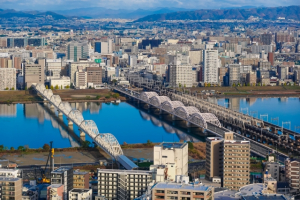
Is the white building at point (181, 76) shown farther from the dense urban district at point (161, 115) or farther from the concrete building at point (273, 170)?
the concrete building at point (273, 170)

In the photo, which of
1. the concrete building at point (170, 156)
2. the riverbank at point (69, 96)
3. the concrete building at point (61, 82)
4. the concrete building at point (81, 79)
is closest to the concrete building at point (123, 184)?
the concrete building at point (170, 156)

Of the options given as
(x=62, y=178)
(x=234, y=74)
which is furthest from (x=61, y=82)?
(x=62, y=178)

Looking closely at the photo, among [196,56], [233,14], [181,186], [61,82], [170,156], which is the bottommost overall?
[61,82]

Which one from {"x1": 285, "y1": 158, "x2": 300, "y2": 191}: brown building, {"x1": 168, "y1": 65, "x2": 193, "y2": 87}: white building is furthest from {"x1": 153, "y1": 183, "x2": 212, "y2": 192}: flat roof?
{"x1": 168, "y1": 65, "x2": 193, "y2": 87}: white building

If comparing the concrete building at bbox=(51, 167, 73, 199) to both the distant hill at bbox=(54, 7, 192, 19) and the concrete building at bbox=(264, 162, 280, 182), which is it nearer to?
the concrete building at bbox=(264, 162, 280, 182)

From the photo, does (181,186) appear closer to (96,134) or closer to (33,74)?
(96,134)

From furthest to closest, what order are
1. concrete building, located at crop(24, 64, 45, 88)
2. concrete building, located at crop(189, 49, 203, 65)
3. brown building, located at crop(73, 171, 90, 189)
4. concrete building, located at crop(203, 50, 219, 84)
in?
concrete building, located at crop(189, 49, 203, 65) → concrete building, located at crop(203, 50, 219, 84) → concrete building, located at crop(24, 64, 45, 88) → brown building, located at crop(73, 171, 90, 189)
